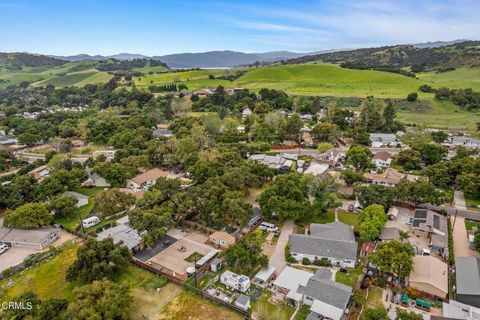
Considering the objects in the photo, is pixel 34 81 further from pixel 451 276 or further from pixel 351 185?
pixel 451 276

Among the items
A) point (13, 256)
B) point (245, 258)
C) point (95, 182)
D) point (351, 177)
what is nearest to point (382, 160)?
point (351, 177)

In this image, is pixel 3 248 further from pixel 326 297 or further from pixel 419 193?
pixel 419 193

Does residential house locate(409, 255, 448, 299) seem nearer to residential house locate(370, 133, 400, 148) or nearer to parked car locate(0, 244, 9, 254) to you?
parked car locate(0, 244, 9, 254)

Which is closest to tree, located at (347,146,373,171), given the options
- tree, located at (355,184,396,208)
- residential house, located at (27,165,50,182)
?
tree, located at (355,184,396,208)

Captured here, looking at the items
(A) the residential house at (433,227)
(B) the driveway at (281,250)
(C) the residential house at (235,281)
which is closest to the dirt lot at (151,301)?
(C) the residential house at (235,281)

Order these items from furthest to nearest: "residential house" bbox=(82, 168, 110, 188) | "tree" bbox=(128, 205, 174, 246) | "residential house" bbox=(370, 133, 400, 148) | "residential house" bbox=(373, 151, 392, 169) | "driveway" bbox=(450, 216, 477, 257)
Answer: "residential house" bbox=(370, 133, 400, 148) → "residential house" bbox=(373, 151, 392, 169) → "residential house" bbox=(82, 168, 110, 188) → "tree" bbox=(128, 205, 174, 246) → "driveway" bbox=(450, 216, 477, 257)

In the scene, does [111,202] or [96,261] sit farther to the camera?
[111,202]
